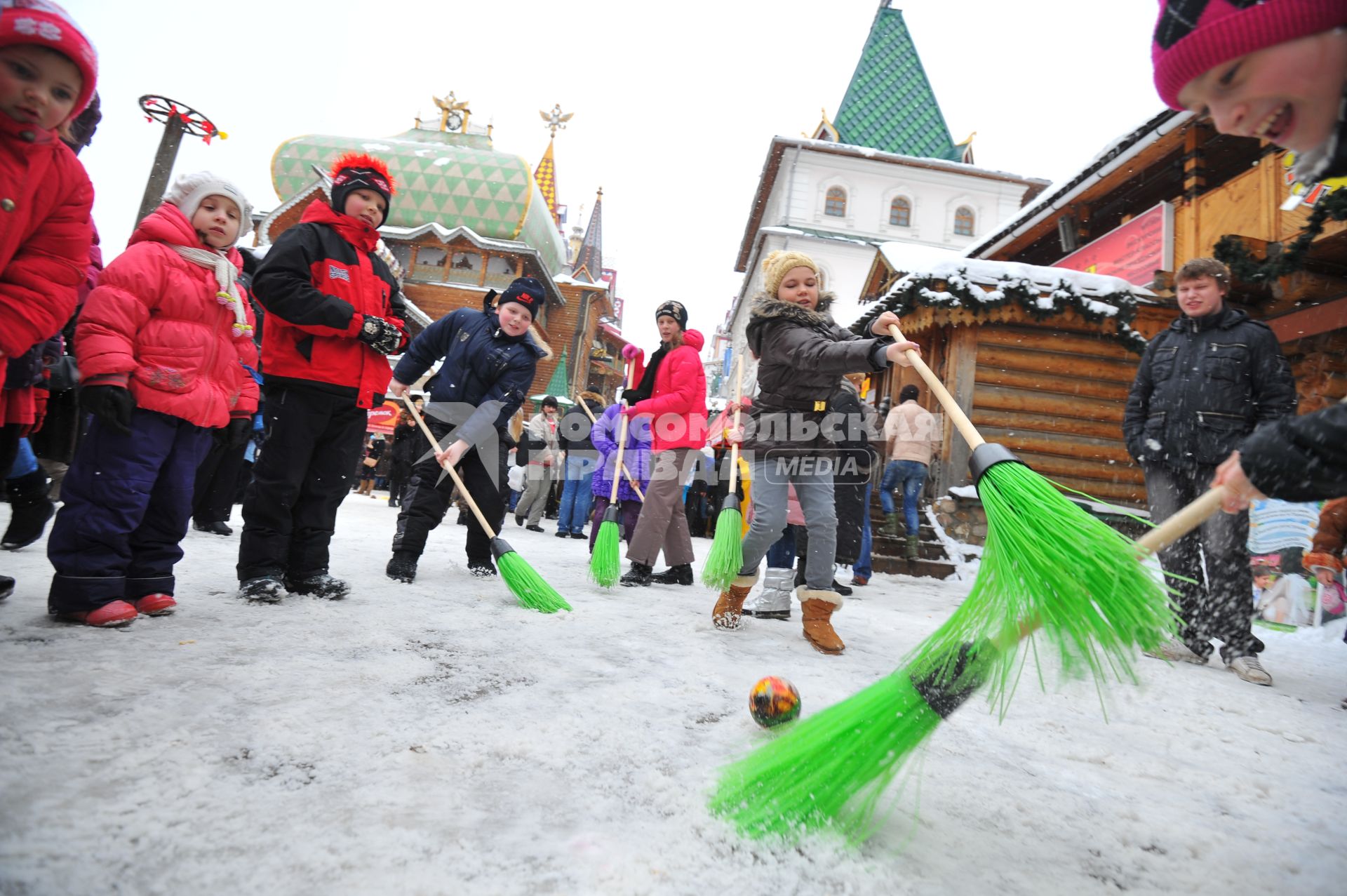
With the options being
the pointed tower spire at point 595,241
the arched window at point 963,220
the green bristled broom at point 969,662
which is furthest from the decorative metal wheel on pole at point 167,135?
the pointed tower spire at point 595,241

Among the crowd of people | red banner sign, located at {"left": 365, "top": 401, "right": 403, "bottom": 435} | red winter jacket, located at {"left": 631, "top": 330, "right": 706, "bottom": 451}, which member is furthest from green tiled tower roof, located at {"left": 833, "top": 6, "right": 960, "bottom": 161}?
the crowd of people

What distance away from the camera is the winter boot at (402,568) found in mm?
3754

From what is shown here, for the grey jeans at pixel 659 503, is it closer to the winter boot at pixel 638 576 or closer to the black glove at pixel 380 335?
the winter boot at pixel 638 576

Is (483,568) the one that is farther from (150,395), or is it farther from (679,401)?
(150,395)

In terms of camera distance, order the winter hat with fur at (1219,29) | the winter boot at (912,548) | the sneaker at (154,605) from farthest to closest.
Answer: the winter boot at (912,548)
the sneaker at (154,605)
the winter hat with fur at (1219,29)

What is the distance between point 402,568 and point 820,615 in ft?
7.52

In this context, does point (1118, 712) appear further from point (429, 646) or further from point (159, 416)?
point (159, 416)

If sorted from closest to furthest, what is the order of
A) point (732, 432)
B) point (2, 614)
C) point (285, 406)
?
point (2, 614), point (285, 406), point (732, 432)

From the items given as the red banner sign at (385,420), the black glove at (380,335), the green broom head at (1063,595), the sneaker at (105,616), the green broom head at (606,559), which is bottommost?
the sneaker at (105,616)

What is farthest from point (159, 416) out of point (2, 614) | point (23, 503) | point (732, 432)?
point (732, 432)

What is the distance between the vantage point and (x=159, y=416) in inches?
96.8

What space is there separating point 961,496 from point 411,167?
24249mm

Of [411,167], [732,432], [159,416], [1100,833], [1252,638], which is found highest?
[411,167]

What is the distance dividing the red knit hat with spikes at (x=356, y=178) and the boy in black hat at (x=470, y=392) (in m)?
0.93
